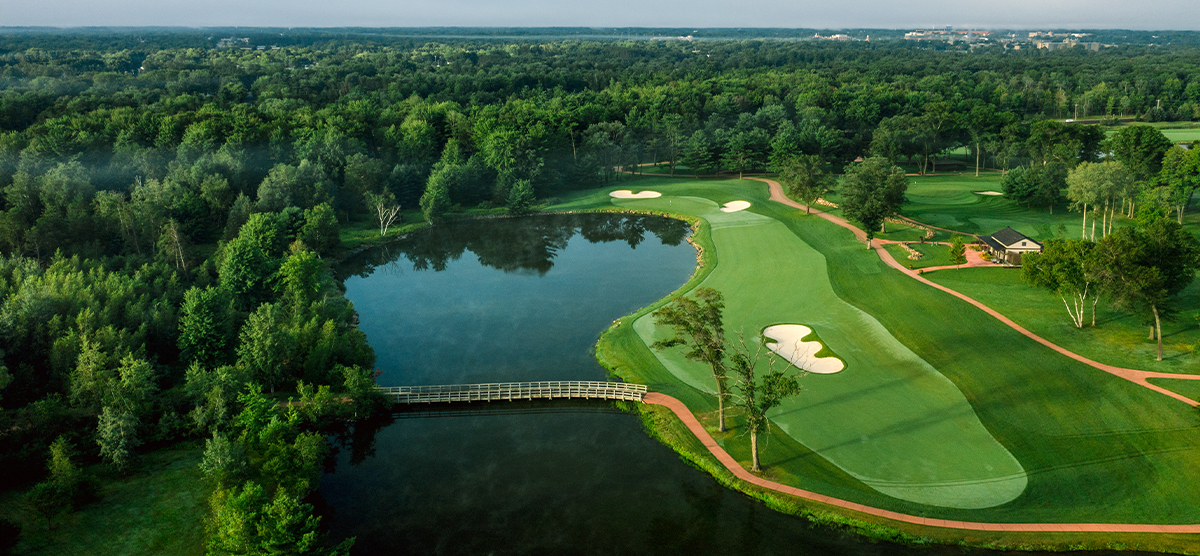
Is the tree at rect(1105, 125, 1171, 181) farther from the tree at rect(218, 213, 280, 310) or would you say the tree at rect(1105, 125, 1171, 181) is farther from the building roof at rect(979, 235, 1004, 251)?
the tree at rect(218, 213, 280, 310)

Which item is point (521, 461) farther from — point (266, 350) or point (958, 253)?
point (958, 253)

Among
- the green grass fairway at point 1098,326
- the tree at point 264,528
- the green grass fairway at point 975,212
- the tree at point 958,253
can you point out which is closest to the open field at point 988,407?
the green grass fairway at point 1098,326

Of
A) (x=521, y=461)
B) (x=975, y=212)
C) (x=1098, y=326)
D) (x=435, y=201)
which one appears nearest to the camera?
(x=521, y=461)

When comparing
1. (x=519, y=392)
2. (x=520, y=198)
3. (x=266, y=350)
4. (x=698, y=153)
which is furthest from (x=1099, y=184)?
(x=266, y=350)

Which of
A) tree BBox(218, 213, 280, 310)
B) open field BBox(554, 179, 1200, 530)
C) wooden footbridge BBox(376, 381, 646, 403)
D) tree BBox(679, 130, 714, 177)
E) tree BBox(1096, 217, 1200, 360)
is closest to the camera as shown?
open field BBox(554, 179, 1200, 530)

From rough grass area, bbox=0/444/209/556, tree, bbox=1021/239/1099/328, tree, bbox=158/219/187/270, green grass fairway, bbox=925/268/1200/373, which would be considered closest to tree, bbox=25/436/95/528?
rough grass area, bbox=0/444/209/556

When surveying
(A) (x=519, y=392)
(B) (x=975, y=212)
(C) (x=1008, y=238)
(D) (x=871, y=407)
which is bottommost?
(A) (x=519, y=392)
